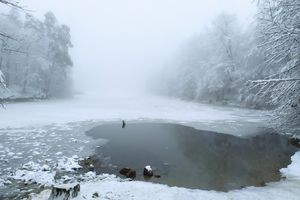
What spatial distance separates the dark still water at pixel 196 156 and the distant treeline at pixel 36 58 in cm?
3490

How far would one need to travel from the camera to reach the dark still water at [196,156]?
1207 centimetres

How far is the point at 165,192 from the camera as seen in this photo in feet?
32.6

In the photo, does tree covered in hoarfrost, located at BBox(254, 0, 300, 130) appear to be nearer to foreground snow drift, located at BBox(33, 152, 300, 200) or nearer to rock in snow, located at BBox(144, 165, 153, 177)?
foreground snow drift, located at BBox(33, 152, 300, 200)

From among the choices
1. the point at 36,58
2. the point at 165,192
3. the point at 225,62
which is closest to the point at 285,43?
the point at 165,192

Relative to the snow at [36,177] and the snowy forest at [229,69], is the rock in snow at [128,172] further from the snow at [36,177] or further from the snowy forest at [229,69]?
the snowy forest at [229,69]

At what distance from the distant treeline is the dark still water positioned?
3490cm

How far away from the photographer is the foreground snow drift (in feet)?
30.7

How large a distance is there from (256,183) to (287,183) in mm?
1111

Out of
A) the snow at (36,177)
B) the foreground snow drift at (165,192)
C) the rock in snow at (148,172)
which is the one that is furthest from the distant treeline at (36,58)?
the foreground snow drift at (165,192)

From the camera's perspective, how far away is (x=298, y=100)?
43.3 ft

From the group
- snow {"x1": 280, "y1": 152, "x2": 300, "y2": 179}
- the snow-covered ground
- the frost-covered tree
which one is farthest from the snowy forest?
the snow-covered ground

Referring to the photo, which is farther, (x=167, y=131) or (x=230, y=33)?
(x=230, y=33)

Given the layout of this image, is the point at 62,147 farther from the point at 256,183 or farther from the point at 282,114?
the point at 282,114

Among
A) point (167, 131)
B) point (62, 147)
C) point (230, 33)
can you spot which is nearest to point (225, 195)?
point (62, 147)
